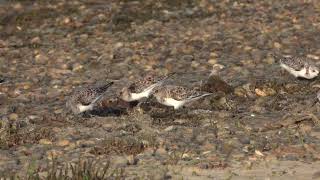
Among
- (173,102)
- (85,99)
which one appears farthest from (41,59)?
(173,102)

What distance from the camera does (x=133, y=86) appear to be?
725 inches

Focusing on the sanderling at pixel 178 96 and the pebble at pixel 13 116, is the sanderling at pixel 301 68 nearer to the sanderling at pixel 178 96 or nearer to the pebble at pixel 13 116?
the sanderling at pixel 178 96

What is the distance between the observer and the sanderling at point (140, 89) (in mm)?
18234

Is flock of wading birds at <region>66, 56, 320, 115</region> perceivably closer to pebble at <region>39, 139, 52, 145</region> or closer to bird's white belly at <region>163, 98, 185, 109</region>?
bird's white belly at <region>163, 98, 185, 109</region>

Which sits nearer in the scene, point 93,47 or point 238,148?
point 238,148

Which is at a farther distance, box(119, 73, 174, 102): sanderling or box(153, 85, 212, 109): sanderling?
box(119, 73, 174, 102): sanderling

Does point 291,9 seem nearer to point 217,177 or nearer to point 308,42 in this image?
point 308,42

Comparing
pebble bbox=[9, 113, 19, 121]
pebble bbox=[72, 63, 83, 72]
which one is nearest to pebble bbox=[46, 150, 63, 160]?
pebble bbox=[9, 113, 19, 121]

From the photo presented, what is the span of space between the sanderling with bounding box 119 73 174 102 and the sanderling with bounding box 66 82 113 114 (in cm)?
69

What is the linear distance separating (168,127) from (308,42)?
9.60 meters

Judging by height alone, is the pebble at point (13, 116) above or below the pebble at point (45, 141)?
below

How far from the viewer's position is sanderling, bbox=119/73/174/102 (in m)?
18.2

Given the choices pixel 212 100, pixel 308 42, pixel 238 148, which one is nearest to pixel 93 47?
pixel 308 42

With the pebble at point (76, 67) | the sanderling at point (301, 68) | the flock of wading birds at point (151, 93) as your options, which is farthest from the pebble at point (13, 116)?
the sanderling at point (301, 68)
